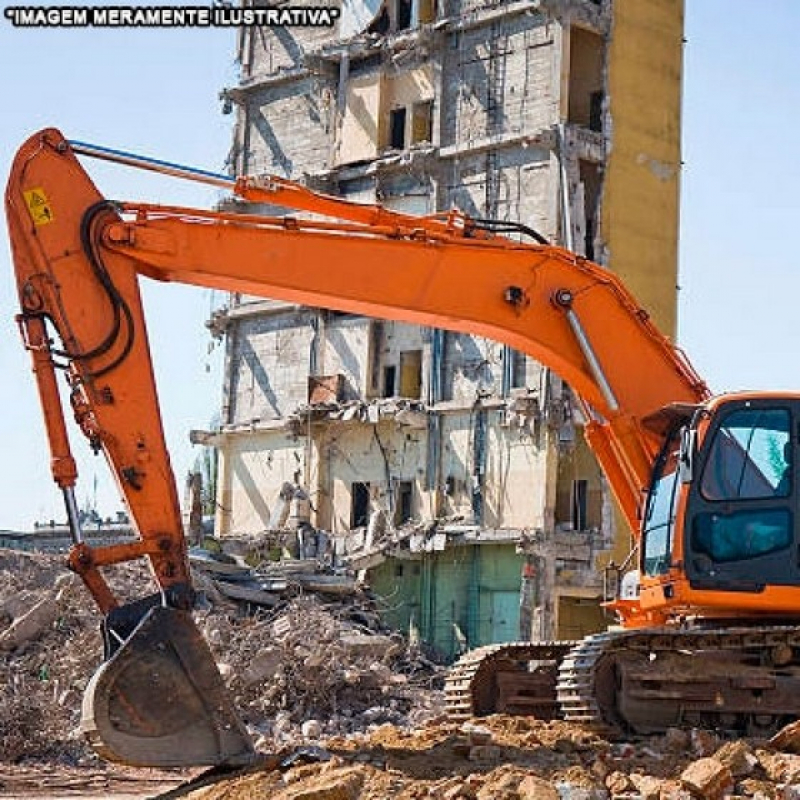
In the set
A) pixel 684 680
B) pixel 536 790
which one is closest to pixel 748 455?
pixel 684 680

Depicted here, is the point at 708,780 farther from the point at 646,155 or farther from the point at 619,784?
the point at 646,155

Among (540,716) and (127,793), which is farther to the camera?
(127,793)

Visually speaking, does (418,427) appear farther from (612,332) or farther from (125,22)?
(612,332)

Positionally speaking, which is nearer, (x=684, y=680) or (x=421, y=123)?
(x=684, y=680)

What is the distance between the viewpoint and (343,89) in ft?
134

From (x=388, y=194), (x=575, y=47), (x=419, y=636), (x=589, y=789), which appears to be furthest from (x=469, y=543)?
(x=589, y=789)

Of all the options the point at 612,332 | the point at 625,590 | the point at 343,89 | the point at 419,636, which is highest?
the point at 343,89

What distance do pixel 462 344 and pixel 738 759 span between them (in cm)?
2573

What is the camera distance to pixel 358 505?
1507 inches

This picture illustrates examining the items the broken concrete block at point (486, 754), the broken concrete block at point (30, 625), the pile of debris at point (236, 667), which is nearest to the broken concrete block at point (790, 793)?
the broken concrete block at point (486, 754)

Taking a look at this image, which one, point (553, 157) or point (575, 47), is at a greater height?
point (575, 47)

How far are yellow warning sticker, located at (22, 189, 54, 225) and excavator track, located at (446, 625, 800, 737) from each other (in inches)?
214

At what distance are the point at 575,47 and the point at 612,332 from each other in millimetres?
24168

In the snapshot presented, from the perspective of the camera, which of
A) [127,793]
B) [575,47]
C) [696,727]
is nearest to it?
[696,727]
